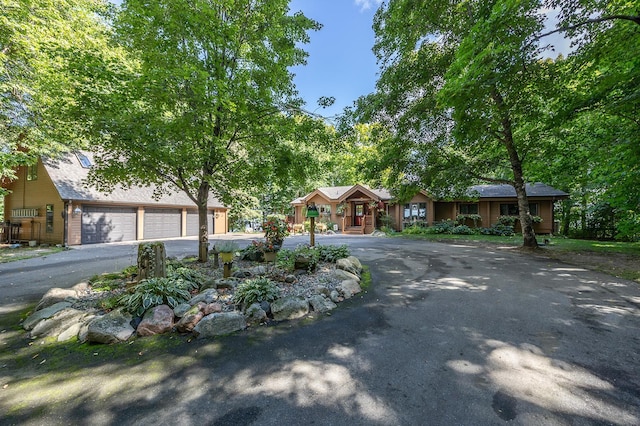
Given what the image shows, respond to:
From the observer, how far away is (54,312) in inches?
168

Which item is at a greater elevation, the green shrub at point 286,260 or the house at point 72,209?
the house at point 72,209

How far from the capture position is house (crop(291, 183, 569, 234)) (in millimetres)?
19094

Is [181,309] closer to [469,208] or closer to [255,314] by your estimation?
[255,314]

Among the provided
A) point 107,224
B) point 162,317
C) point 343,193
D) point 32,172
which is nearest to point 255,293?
point 162,317

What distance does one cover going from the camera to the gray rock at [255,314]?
4.16 meters

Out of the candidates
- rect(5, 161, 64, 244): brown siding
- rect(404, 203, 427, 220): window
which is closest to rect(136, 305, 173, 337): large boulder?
rect(5, 161, 64, 244): brown siding

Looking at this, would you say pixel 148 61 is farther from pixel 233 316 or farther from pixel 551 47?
pixel 551 47

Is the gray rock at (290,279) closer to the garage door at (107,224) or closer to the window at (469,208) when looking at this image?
the garage door at (107,224)

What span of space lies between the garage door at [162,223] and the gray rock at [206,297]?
16.0 meters

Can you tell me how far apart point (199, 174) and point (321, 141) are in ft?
11.7

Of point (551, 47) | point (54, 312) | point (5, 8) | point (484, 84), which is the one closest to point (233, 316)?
point (54, 312)

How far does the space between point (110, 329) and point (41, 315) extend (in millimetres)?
1617

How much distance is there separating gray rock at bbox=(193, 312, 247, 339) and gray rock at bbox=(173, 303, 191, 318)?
53cm

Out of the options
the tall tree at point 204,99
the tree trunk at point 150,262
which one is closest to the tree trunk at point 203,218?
the tall tree at point 204,99
